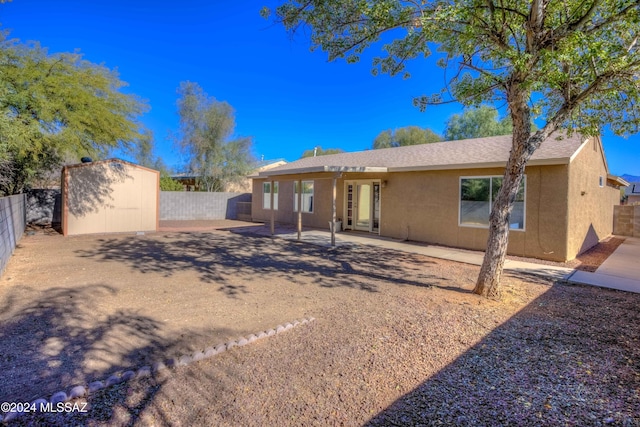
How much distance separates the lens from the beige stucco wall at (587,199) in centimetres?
834

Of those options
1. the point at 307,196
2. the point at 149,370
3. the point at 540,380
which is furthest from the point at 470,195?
the point at 149,370

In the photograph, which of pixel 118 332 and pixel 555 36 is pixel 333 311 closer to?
pixel 118 332

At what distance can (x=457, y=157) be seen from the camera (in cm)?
1034

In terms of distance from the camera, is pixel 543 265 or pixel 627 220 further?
pixel 627 220

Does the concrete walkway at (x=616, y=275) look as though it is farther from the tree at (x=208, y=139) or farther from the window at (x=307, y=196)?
the tree at (x=208, y=139)

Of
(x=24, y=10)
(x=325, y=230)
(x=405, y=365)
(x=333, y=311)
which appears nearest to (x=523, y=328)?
(x=405, y=365)

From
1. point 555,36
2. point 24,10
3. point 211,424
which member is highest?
point 24,10

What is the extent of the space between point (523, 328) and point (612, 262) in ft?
20.9

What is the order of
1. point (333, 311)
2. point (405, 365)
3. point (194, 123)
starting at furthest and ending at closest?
point (194, 123)
point (333, 311)
point (405, 365)

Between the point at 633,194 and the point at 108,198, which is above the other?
the point at 633,194

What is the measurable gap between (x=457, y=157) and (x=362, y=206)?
4.26m

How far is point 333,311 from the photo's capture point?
4.45 meters

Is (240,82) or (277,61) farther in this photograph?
(240,82)

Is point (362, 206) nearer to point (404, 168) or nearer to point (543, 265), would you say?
point (404, 168)
